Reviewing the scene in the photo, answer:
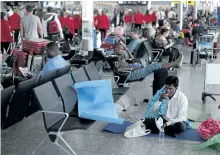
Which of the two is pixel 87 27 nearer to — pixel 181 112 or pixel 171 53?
pixel 171 53

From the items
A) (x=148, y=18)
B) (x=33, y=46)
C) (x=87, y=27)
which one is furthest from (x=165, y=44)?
(x=148, y=18)

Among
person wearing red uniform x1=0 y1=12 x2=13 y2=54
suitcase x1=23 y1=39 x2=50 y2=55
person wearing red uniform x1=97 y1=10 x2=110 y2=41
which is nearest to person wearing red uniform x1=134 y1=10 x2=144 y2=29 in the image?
person wearing red uniform x1=97 y1=10 x2=110 y2=41

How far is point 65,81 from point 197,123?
2.02 metres

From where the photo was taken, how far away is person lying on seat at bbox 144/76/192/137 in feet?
15.2

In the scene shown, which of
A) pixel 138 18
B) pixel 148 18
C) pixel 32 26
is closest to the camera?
pixel 32 26

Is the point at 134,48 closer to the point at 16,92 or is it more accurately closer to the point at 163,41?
the point at 163,41

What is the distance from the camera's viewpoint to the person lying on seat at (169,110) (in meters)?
4.64

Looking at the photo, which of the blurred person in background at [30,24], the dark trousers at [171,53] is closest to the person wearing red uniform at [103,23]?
the dark trousers at [171,53]

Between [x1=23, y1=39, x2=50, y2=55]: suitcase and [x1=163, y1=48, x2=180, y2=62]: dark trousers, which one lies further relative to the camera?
[x1=163, y1=48, x2=180, y2=62]: dark trousers

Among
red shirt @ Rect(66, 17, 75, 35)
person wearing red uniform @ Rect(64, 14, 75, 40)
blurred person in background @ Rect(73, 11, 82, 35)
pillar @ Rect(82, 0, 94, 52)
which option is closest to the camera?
pillar @ Rect(82, 0, 94, 52)

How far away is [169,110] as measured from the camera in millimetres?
4754

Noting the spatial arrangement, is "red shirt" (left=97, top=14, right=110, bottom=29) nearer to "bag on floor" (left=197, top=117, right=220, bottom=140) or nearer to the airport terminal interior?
the airport terminal interior

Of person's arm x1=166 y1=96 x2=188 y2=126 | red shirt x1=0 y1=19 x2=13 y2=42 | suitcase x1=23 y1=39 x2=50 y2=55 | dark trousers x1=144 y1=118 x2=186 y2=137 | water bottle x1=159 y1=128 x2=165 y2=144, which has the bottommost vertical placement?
water bottle x1=159 y1=128 x2=165 y2=144

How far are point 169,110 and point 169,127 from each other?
0.21 metres
